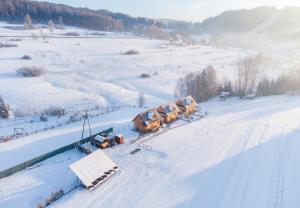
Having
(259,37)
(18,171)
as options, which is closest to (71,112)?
(18,171)

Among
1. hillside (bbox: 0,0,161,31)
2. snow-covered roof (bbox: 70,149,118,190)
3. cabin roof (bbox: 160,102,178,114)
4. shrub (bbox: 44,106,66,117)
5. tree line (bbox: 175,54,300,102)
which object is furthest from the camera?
hillside (bbox: 0,0,161,31)

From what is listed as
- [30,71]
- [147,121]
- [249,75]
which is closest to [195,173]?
[147,121]

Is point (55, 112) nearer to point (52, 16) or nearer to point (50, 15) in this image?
point (50, 15)

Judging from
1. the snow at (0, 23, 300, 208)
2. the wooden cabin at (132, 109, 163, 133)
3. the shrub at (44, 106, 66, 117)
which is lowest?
the shrub at (44, 106, 66, 117)

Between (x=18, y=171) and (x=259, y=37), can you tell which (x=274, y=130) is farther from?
(x=259, y=37)

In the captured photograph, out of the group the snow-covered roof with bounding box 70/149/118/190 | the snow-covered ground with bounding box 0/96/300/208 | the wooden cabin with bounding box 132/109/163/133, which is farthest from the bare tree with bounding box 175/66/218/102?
the snow-covered roof with bounding box 70/149/118/190

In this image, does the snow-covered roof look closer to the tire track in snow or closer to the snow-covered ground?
the snow-covered ground
